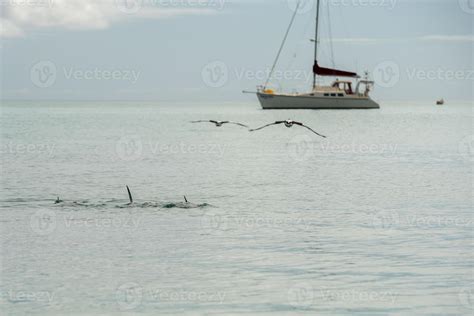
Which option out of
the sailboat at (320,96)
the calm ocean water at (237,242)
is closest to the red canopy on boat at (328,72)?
the sailboat at (320,96)

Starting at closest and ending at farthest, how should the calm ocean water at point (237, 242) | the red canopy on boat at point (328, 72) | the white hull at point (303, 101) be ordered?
the calm ocean water at point (237, 242), the red canopy on boat at point (328, 72), the white hull at point (303, 101)

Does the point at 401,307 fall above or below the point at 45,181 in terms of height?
below

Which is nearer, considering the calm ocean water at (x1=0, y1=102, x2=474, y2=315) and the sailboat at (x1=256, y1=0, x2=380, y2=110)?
the calm ocean water at (x1=0, y1=102, x2=474, y2=315)

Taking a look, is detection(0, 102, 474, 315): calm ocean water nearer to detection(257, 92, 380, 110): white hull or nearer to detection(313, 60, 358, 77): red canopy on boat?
detection(313, 60, 358, 77): red canopy on boat

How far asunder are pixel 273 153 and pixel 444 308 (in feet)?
134

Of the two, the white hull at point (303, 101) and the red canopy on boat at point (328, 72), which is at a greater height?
the red canopy on boat at point (328, 72)

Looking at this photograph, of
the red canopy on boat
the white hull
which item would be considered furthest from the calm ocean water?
the white hull

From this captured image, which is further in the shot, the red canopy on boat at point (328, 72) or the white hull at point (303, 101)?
the white hull at point (303, 101)

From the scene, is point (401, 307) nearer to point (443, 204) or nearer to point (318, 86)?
point (443, 204)

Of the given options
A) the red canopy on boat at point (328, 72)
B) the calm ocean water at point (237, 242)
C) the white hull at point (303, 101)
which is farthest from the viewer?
the white hull at point (303, 101)

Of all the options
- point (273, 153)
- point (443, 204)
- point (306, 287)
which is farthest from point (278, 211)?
point (273, 153)

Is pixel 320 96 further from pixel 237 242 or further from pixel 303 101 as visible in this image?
pixel 237 242

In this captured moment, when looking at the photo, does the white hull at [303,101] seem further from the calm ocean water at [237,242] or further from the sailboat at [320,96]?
the calm ocean water at [237,242]

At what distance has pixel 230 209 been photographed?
83.2 feet
